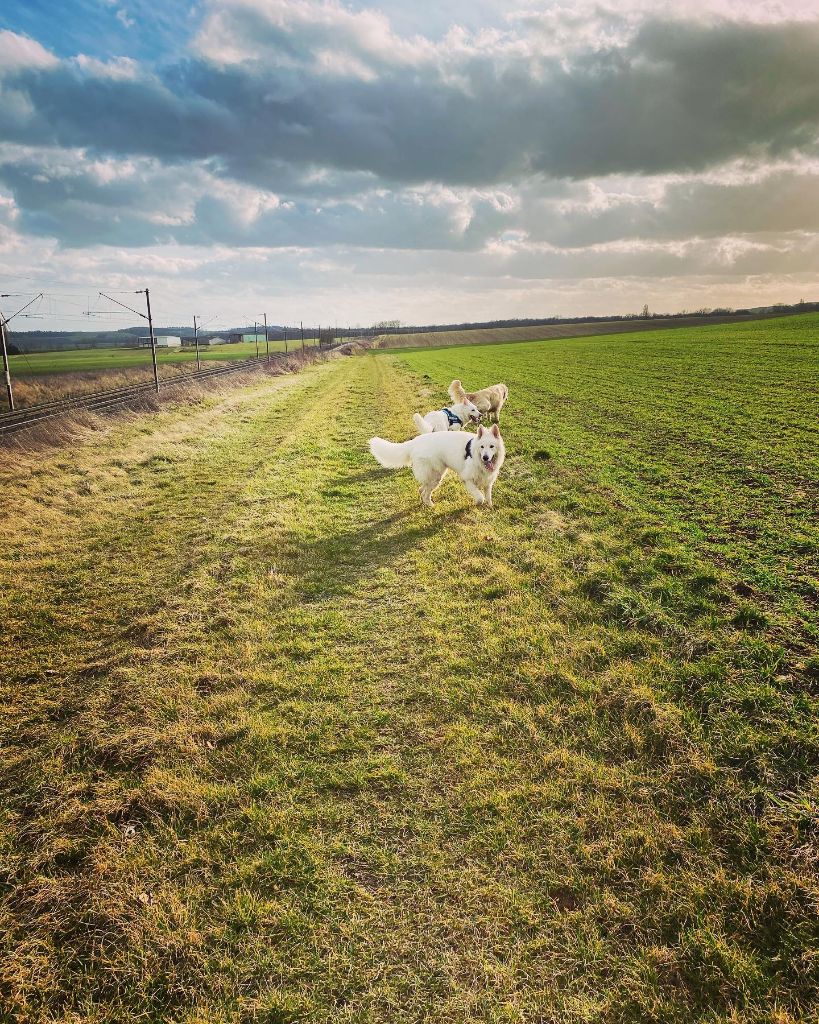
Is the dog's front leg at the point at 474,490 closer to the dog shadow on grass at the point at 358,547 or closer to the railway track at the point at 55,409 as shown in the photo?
the dog shadow on grass at the point at 358,547

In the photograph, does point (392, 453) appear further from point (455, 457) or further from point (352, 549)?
point (352, 549)

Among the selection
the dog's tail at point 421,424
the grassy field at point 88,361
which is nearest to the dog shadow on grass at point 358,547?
the dog's tail at point 421,424

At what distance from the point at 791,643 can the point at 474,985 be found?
4.82m

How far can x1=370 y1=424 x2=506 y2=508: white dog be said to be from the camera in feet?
30.6

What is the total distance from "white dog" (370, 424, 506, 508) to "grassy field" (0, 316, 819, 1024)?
791 mm

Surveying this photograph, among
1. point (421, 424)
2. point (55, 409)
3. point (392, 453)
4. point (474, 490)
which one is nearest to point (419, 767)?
point (474, 490)

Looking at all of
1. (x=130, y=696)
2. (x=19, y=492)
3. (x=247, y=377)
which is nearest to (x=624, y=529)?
(x=130, y=696)

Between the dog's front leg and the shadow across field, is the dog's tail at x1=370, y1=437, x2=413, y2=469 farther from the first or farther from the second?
the dog's front leg

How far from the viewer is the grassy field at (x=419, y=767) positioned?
2826 millimetres

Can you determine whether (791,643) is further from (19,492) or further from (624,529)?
(19,492)

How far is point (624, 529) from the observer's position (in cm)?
884

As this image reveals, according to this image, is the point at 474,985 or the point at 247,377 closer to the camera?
the point at 474,985

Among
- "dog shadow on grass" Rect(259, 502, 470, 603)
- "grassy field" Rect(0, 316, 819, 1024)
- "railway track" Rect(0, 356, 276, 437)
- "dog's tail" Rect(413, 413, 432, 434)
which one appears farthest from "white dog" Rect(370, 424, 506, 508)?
"railway track" Rect(0, 356, 276, 437)

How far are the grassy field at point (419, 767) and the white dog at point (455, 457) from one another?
791mm
